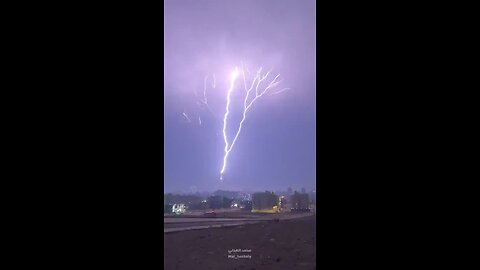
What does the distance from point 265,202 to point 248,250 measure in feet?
1.51

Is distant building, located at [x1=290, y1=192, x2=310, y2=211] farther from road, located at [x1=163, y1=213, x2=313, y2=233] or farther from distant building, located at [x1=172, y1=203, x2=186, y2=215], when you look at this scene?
distant building, located at [x1=172, y1=203, x2=186, y2=215]

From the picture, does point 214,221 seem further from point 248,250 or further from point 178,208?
point 248,250

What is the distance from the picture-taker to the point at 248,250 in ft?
8.07

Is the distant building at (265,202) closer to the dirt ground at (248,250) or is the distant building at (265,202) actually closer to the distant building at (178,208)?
the dirt ground at (248,250)

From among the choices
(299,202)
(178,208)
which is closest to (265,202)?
(299,202)

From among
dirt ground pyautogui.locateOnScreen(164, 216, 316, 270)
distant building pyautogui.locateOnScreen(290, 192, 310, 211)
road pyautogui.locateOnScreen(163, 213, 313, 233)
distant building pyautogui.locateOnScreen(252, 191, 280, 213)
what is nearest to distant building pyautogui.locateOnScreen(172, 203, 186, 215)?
road pyautogui.locateOnScreen(163, 213, 313, 233)

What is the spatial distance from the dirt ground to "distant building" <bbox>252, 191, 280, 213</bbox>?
142 mm
